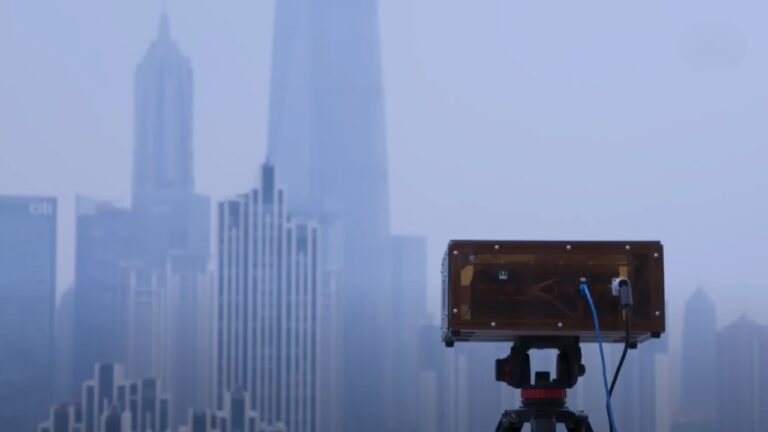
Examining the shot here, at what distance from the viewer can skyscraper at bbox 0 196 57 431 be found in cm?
444

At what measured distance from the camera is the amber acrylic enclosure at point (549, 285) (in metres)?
2.50

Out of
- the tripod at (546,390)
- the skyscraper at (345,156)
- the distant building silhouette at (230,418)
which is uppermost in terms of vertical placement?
the skyscraper at (345,156)

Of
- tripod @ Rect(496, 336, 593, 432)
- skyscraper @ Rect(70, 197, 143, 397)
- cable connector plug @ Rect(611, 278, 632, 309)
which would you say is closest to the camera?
cable connector plug @ Rect(611, 278, 632, 309)

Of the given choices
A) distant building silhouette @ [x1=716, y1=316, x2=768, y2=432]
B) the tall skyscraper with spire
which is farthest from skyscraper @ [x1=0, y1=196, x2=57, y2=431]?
distant building silhouette @ [x1=716, y1=316, x2=768, y2=432]

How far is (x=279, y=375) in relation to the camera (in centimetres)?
448

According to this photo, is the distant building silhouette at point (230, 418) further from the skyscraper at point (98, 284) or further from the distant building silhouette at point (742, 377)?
the distant building silhouette at point (742, 377)

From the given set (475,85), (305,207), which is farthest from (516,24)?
(305,207)

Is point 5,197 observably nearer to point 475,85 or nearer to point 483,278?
point 475,85

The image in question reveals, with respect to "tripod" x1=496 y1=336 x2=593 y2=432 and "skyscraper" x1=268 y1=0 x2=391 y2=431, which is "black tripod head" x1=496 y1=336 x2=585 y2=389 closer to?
"tripod" x1=496 y1=336 x2=593 y2=432

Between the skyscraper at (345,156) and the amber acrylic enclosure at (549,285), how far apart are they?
6.39 feet

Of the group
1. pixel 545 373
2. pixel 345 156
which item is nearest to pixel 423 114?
pixel 345 156

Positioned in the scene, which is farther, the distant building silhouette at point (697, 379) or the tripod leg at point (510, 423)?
the distant building silhouette at point (697, 379)

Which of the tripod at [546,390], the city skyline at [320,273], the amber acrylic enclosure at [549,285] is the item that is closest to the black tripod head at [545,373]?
→ the tripod at [546,390]

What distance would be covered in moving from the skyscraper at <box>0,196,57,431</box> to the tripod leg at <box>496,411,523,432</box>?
7.00 feet
